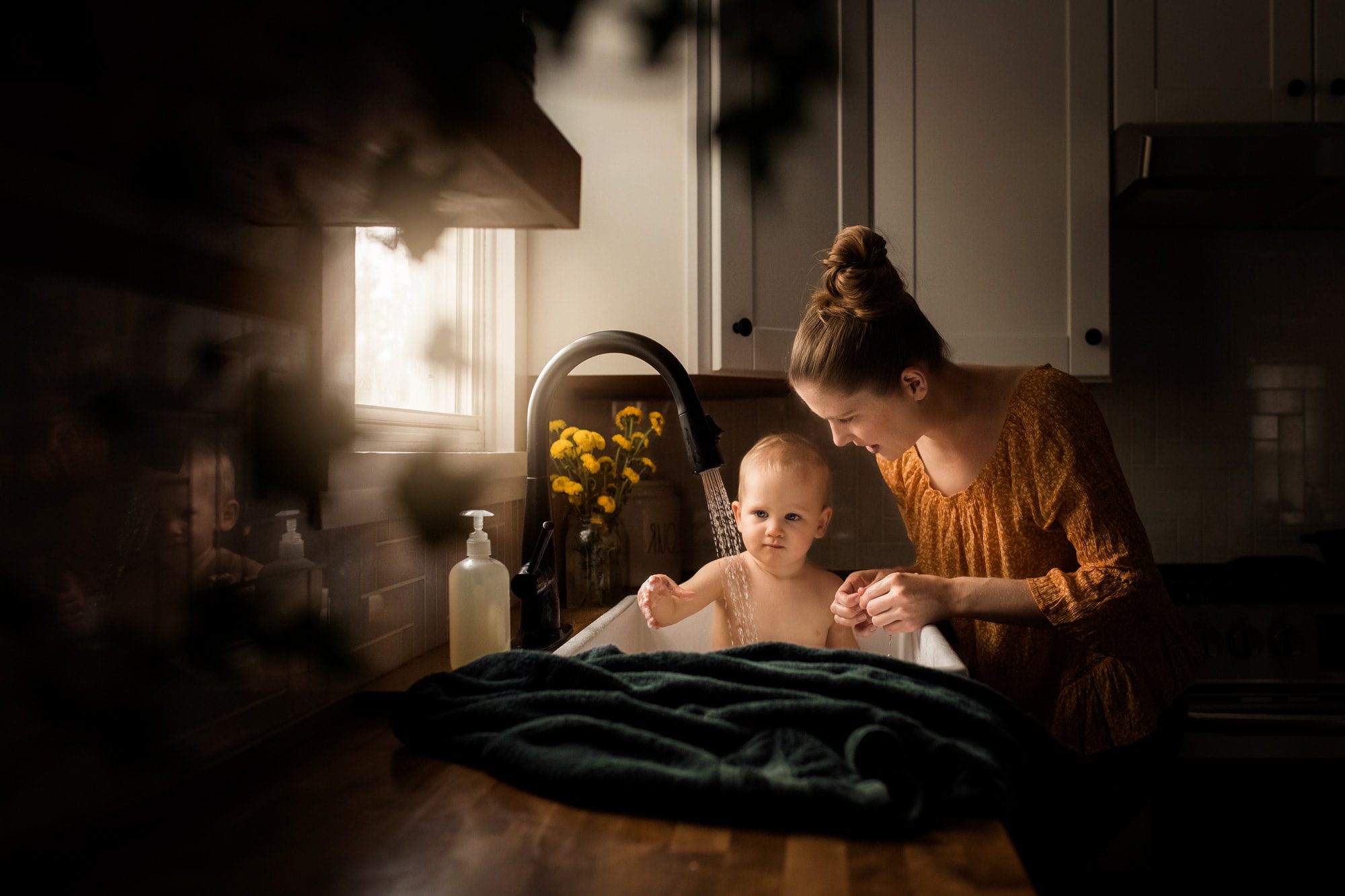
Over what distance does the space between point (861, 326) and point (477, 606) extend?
28.8 inches

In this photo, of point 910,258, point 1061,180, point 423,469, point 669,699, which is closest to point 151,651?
point 423,469

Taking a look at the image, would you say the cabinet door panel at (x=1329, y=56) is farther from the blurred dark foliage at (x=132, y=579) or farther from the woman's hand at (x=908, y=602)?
the blurred dark foliage at (x=132, y=579)

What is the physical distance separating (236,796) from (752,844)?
41 centimetres

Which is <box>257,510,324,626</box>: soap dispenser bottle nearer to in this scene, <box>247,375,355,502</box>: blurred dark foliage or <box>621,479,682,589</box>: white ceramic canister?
<box>247,375,355,502</box>: blurred dark foliage

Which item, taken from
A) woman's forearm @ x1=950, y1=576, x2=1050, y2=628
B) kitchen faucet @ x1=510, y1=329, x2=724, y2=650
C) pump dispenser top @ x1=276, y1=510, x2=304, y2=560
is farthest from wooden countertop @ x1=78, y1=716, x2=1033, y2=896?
woman's forearm @ x1=950, y1=576, x2=1050, y2=628

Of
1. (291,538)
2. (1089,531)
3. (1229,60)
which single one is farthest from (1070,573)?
(1229,60)

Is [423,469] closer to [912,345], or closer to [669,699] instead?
[669,699]

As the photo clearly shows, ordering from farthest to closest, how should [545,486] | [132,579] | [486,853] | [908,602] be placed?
1. [545,486]
2. [908,602]
3. [486,853]
4. [132,579]

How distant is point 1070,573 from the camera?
4.12ft

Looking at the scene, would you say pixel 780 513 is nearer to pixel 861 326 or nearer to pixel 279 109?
pixel 861 326

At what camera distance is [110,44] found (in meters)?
0.16

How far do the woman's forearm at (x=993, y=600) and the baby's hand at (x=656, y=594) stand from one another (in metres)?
0.45

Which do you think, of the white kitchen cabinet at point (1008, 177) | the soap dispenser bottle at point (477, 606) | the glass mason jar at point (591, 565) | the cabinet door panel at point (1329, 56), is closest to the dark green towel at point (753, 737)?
the soap dispenser bottle at point (477, 606)

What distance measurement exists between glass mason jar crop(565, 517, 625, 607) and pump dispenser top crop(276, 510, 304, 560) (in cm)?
143
